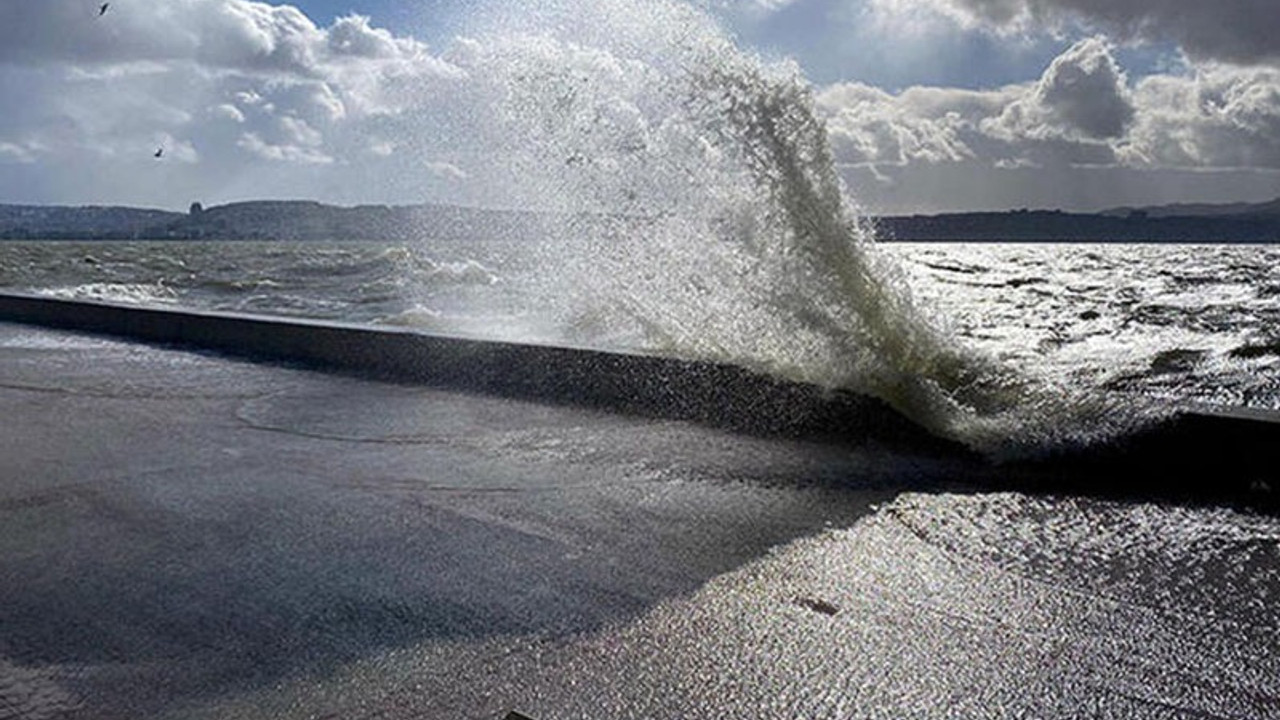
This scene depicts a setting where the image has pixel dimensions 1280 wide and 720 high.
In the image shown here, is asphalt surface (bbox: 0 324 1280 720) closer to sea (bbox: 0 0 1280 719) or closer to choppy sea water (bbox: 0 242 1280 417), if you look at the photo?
sea (bbox: 0 0 1280 719)

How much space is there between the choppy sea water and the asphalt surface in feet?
5.77

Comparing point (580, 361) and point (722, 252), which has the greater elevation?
point (722, 252)

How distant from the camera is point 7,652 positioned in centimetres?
206

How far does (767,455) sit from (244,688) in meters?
2.43

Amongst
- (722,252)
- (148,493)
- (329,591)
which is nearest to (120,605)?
(329,591)

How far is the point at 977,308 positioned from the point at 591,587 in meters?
16.0

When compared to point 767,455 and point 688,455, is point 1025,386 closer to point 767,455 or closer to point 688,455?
point 767,455

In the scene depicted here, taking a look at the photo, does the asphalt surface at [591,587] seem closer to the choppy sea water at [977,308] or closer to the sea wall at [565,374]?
the sea wall at [565,374]

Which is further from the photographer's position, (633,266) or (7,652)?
(633,266)

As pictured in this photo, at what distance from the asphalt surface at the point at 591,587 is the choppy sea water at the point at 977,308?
69.3 inches

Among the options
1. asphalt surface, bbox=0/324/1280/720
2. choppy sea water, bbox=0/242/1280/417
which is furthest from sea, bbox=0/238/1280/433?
asphalt surface, bbox=0/324/1280/720

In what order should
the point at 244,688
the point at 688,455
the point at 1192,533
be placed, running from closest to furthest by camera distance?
1. the point at 244,688
2. the point at 1192,533
3. the point at 688,455

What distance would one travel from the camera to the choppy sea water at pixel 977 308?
25.2ft

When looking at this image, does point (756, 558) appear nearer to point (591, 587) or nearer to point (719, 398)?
point (591, 587)
